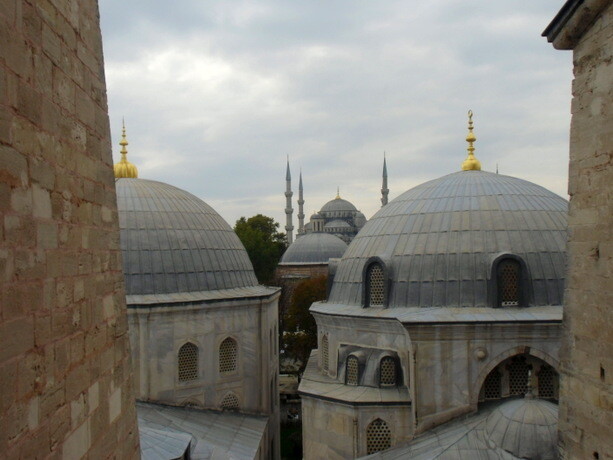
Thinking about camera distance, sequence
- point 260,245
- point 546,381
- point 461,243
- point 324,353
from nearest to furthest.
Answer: point 546,381
point 461,243
point 324,353
point 260,245

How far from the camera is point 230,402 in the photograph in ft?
53.2

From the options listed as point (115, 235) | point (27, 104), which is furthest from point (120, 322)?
point (27, 104)

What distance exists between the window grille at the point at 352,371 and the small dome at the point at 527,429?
3.79m

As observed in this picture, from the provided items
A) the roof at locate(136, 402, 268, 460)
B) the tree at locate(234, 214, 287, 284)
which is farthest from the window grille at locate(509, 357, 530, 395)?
the tree at locate(234, 214, 287, 284)

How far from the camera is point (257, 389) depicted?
16828mm

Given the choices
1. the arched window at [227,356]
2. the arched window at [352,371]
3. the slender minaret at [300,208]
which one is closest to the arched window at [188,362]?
the arched window at [227,356]

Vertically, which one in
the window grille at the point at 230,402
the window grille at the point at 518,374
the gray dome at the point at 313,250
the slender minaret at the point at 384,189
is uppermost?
the slender minaret at the point at 384,189

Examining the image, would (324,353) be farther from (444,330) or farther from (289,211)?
(289,211)

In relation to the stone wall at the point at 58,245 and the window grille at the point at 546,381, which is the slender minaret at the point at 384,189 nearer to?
the window grille at the point at 546,381

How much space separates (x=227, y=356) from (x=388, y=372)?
4.81 metres

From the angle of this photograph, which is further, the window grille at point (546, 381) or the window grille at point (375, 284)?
the window grille at point (375, 284)

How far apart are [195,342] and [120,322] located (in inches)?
429

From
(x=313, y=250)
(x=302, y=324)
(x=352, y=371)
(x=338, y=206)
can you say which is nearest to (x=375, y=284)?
(x=352, y=371)

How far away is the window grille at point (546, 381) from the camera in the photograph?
1232 centimetres
